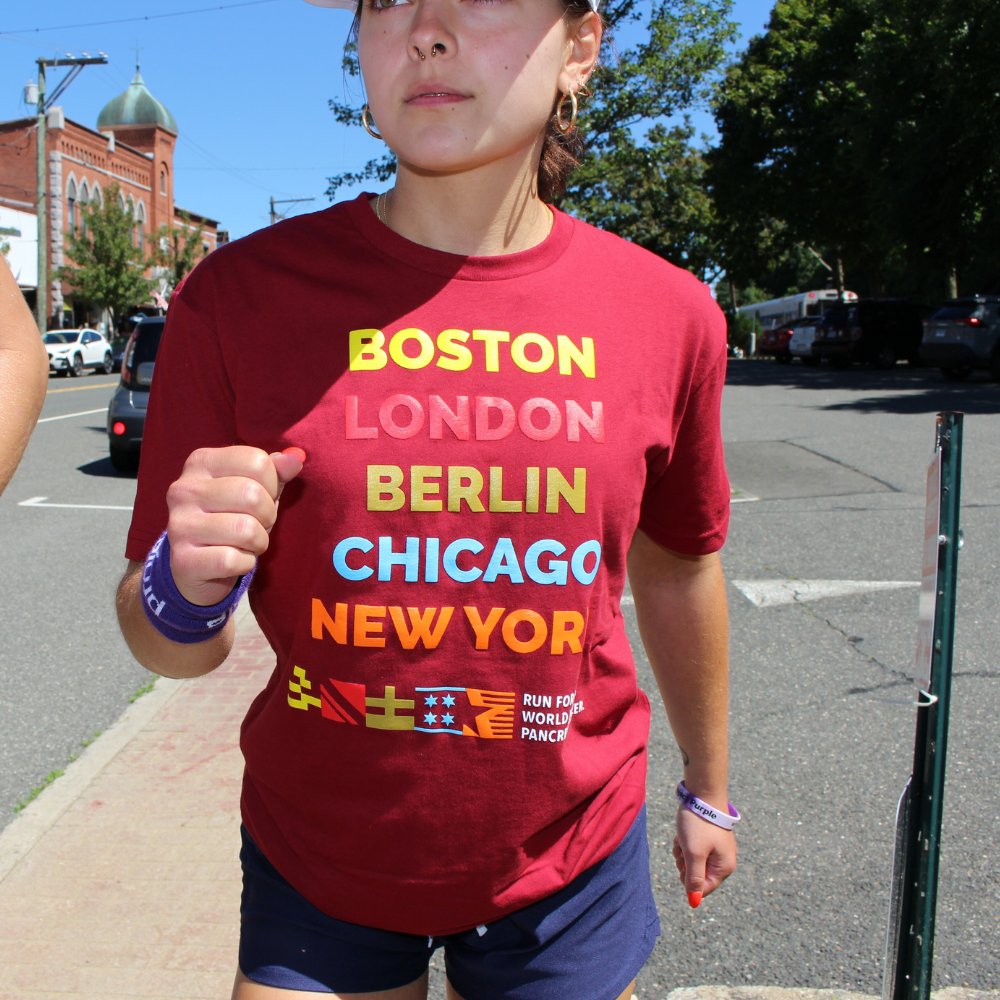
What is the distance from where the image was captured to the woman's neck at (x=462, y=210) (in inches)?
57.0

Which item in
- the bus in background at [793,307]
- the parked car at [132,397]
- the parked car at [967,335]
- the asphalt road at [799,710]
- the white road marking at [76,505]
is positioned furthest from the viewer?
the bus in background at [793,307]

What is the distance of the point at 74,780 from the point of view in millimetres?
3791

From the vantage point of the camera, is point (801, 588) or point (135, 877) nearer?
point (135, 877)

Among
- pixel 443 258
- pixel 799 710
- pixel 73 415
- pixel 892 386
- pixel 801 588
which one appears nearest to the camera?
pixel 443 258

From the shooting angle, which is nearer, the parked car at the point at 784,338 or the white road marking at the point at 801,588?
the white road marking at the point at 801,588

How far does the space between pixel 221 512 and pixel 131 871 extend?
244 centimetres

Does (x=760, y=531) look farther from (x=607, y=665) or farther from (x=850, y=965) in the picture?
(x=607, y=665)

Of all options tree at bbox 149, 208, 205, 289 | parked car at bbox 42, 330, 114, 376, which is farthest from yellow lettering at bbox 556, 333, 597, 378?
tree at bbox 149, 208, 205, 289

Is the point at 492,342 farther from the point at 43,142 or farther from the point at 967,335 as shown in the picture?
the point at 43,142

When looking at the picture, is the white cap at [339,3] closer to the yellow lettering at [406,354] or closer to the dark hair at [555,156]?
the dark hair at [555,156]

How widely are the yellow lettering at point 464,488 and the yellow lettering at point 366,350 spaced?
17 cm

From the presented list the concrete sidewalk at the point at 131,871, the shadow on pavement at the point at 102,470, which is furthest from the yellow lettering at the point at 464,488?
the shadow on pavement at the point at 102,470

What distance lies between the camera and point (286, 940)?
53.6 inches

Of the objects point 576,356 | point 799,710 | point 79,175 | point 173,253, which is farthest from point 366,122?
point 173,253
